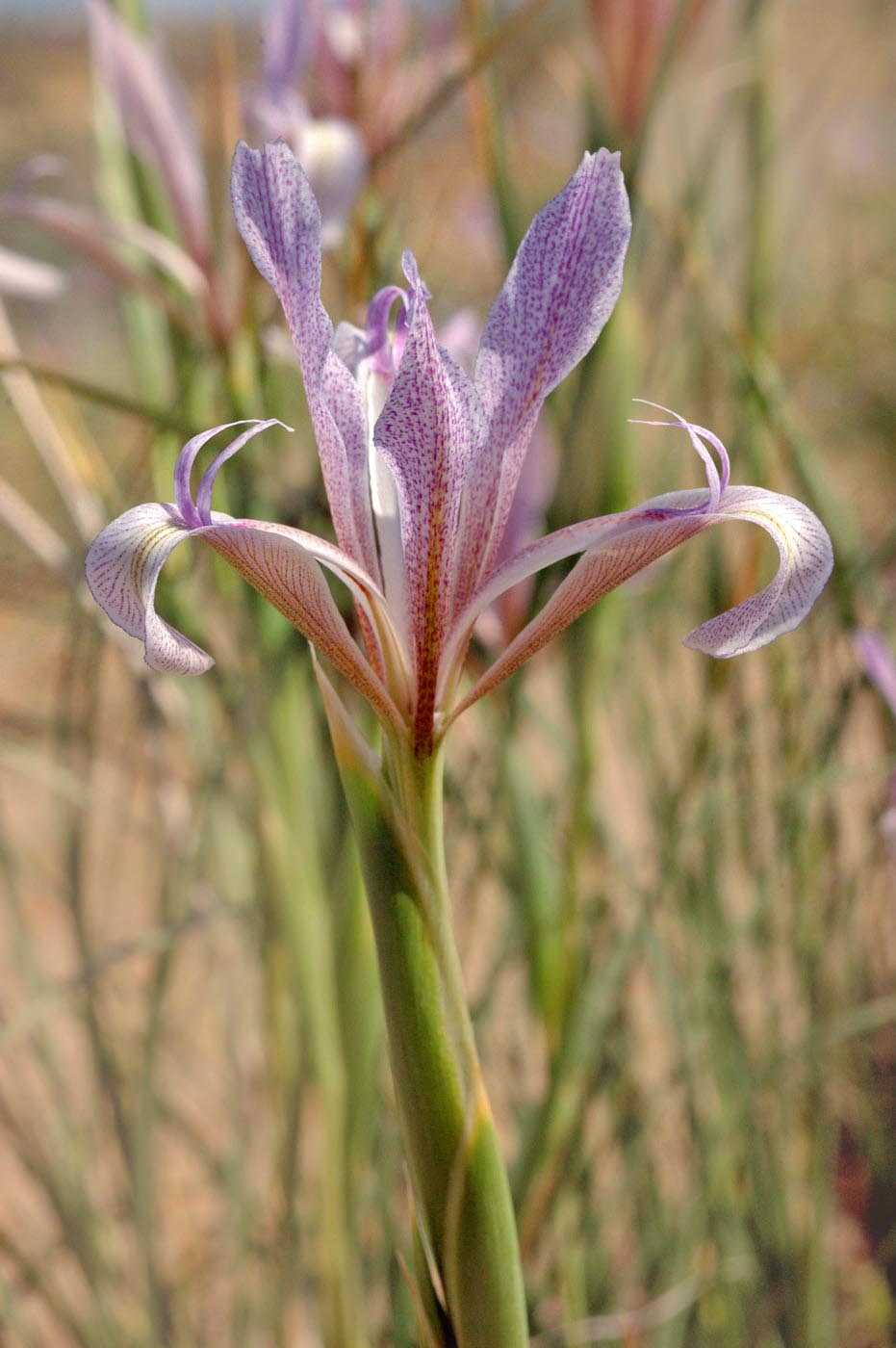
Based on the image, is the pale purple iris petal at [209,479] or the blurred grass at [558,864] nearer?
the pale purple iris petal at [209,479]

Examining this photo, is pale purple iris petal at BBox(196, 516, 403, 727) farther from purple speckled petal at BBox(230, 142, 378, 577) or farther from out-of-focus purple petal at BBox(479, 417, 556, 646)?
out-of-focus purple petal at BBox(479, 417, 556, 646)

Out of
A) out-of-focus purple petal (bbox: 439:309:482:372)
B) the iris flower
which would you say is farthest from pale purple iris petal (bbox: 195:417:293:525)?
out-of-focus purple petal (bbox: 439:309:482:372)

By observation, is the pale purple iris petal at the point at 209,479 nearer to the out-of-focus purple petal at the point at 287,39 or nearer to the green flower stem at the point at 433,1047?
the green flower stem at the point at 433,1047

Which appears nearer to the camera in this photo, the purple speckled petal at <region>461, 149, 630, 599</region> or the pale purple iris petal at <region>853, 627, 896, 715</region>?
the purple speckled petal at <region>461, 149, 630, 599</region>

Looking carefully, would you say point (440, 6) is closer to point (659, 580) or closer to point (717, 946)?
point (659, 580)

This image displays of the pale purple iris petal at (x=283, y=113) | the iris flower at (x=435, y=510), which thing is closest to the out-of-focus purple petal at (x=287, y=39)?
the pale purple iris petal at (x=283, y=113)

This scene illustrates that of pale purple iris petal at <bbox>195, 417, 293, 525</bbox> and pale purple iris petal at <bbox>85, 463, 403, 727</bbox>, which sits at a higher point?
pale purple iris petal at <bbox>195, 417, 293, 525</bbox>

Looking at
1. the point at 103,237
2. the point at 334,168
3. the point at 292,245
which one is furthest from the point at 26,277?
the point at 292,245

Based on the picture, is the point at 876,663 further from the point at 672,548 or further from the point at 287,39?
the point at 287,39

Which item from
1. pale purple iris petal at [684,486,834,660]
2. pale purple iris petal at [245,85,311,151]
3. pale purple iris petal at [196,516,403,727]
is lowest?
pale purple iris petal at [684,486,834,660]
